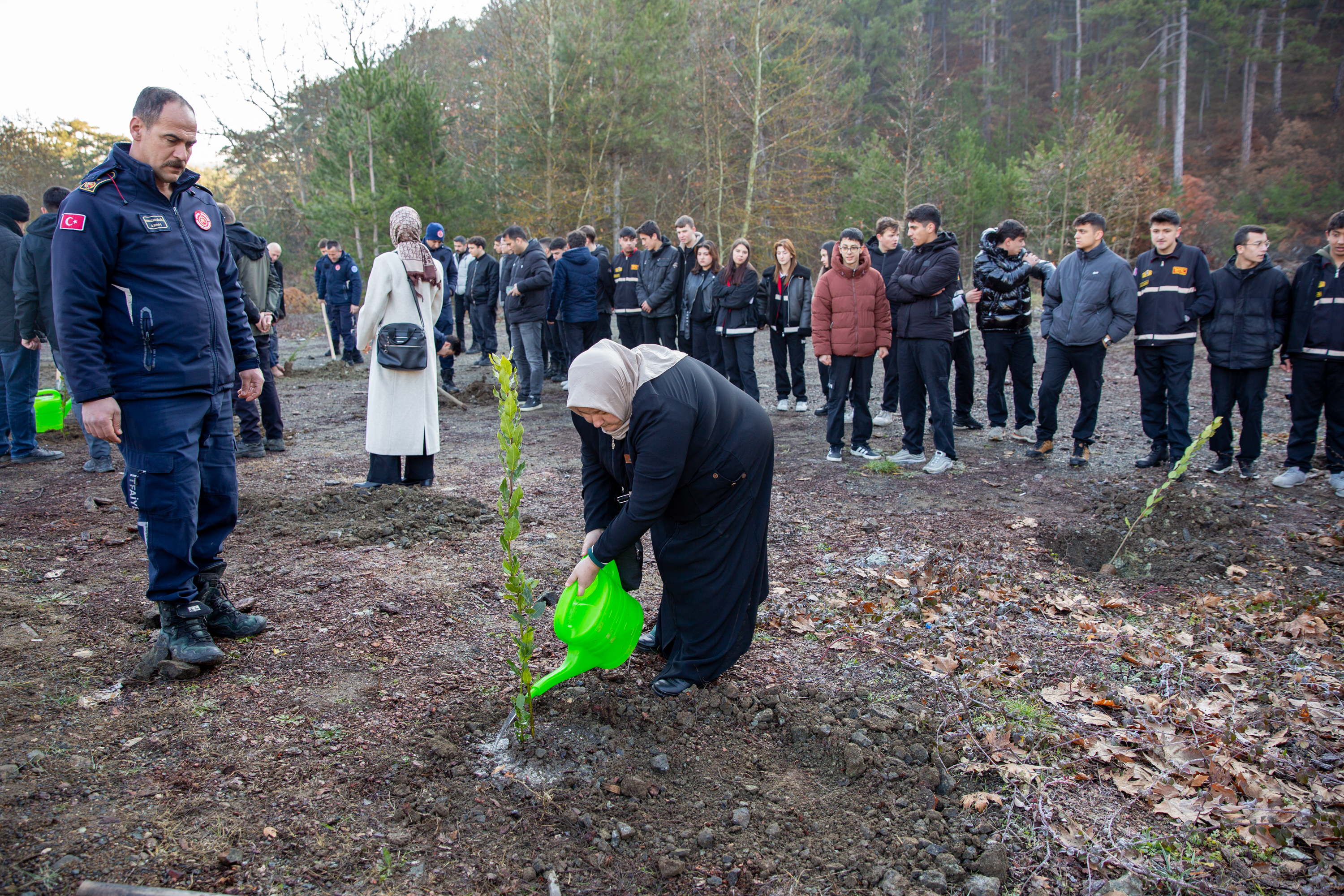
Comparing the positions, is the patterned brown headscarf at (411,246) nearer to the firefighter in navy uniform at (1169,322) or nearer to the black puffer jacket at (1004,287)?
the black puffer jacket at (1004,287)

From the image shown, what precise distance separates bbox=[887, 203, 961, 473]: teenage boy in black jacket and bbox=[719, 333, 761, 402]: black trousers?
235 centimetres

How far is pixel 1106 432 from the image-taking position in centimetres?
863

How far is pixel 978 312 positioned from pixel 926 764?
606 cm

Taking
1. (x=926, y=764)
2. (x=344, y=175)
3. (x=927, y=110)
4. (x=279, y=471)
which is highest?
(x=927, y=110)

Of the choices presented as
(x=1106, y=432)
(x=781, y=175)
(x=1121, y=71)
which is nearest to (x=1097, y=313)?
(x=1106, y=432)

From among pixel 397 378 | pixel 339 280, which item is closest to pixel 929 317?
pixel 397 378

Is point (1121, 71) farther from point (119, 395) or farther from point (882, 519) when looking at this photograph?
point (119, 395)

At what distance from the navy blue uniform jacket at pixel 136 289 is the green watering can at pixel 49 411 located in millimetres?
6412

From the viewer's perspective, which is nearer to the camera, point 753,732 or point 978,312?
point 753,732

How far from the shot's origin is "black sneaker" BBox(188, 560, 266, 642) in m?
3.51

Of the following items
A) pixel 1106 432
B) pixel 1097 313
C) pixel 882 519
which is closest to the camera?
pixel 882 519

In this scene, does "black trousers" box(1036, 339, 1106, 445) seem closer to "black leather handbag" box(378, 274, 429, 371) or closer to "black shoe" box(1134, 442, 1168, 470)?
"black shoe" box(1134, 442, 1168, 470)

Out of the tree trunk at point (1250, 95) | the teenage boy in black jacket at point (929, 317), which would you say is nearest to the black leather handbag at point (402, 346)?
the teenage boy in black jacket at point (929, 317)

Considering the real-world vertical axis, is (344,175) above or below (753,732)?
above
